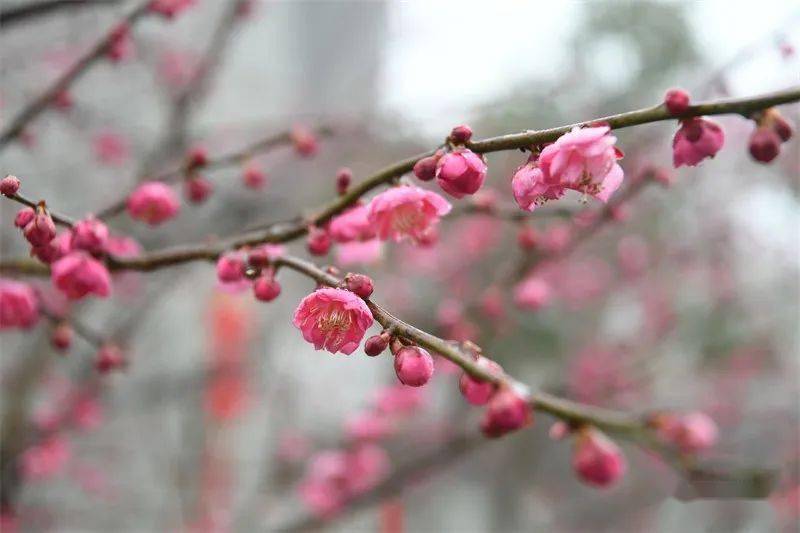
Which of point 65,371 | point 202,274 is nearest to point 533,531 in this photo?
point 202,274

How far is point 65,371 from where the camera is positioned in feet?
13.5

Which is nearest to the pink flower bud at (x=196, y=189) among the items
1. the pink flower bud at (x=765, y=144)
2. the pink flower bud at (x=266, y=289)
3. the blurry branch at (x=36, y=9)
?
the pink flower bud at (x=266, y=289)

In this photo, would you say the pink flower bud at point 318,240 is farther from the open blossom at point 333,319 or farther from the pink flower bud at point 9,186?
the pink flower bud at point 9,186

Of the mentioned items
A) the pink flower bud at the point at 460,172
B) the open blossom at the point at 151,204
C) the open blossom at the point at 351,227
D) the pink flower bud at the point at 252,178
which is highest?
the pink flower bud at the point at 252,178

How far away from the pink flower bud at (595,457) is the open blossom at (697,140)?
0.39m

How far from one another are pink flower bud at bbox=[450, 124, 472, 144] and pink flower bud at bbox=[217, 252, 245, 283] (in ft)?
1.24

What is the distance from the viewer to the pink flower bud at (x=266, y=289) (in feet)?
3.05

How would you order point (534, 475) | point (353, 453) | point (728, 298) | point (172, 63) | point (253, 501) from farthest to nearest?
point (534, 475) → point (728, 298) → point (172, 63) → point (253, 501) → point (353, 453)

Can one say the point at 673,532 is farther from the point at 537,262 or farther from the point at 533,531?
the point at 537,262

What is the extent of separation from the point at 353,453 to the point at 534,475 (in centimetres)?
349

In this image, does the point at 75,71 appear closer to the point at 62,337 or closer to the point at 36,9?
the point at 36,9

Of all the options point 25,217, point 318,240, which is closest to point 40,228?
point 25,217

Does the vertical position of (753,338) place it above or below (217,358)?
above

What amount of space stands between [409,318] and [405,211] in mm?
4131
